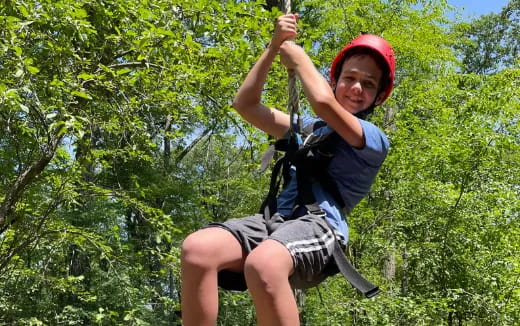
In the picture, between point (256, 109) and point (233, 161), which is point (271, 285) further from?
point (233, 161)

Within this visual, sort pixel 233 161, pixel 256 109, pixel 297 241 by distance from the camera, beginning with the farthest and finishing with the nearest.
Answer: pixel 233 161
pixel 256 109
pixel 297 241

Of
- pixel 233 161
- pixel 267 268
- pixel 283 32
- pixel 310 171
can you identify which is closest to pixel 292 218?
pixel 310 171

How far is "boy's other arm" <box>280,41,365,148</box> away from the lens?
5.44 ft

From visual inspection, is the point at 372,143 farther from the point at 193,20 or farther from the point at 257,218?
the point at 193,20

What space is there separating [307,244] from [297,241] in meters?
0.03

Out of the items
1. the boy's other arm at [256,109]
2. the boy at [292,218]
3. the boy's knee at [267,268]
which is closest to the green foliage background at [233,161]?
the boy's other arm at [256,109]

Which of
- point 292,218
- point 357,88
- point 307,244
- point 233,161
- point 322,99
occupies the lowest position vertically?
point 307,244

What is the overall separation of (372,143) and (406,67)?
8.49 meters

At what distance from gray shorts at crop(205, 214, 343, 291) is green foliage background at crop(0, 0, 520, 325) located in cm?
270

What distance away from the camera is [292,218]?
1758 millimetres

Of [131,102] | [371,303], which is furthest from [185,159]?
[131,102]

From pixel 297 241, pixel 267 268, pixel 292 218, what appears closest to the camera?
pixel 267 268

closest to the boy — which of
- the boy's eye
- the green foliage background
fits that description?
the boy's eye

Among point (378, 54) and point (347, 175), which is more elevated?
point (378, 54)
